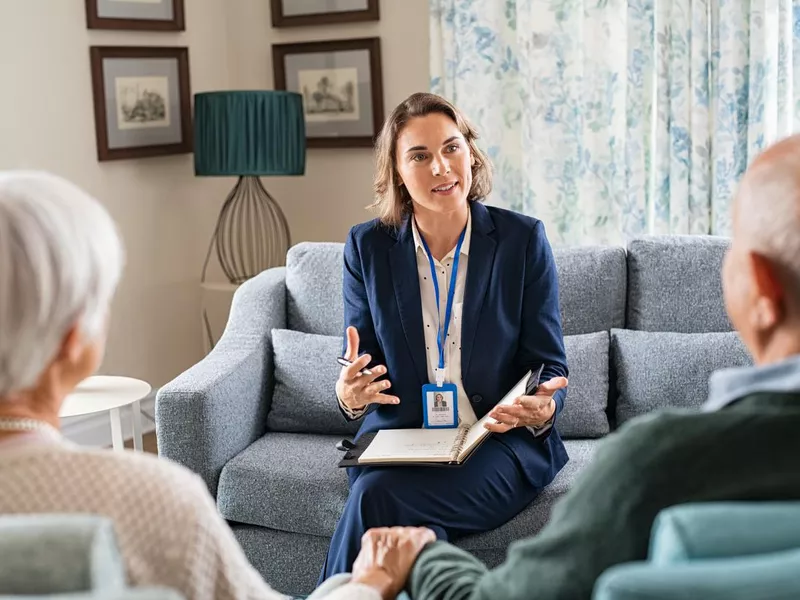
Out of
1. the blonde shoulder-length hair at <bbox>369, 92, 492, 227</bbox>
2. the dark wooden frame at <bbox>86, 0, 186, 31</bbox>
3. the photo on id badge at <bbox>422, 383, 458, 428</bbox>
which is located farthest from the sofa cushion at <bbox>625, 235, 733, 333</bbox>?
the dark wooden frame at <bbox>86, 0, 186, 31</bbox>

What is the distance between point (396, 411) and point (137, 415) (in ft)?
2.96

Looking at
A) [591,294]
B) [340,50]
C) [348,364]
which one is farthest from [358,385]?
[340,50]

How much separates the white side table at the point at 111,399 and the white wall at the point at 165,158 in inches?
44.1

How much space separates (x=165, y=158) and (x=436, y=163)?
7.30 feet

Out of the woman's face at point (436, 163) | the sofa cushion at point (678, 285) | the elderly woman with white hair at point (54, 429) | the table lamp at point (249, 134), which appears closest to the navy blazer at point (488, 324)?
the woman's face at point (436, 163)

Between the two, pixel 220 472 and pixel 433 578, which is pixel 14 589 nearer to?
pixel 433 578

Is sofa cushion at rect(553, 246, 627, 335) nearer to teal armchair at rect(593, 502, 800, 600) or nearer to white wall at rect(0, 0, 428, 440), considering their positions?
white wall at rect(0, 0, 428, 440)

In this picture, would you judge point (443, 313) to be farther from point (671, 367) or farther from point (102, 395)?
point (102, 395)

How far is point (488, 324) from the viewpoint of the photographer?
273cm

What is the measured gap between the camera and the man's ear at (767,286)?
4.37 feet

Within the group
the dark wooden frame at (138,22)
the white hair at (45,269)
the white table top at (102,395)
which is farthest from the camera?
the dark wooden frame at (138,22)

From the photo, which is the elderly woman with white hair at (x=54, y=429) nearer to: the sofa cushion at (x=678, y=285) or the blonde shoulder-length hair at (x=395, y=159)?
the blonde shoulder-length hair at (x=395, y=159)

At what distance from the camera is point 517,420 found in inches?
101

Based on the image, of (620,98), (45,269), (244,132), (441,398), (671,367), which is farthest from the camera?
(244,132)
